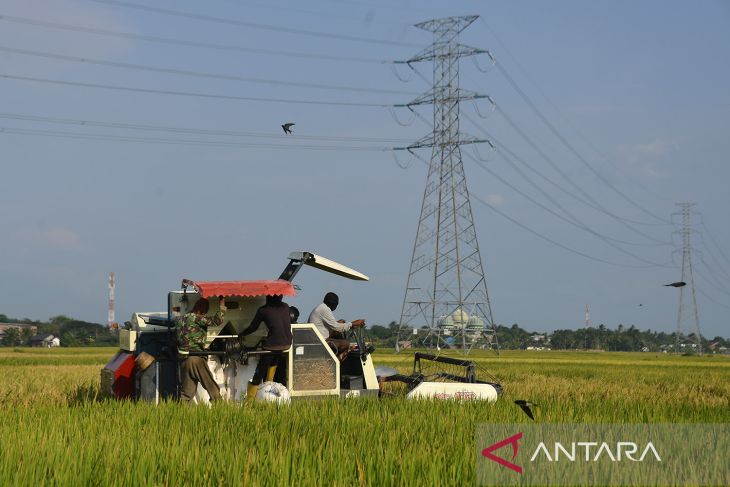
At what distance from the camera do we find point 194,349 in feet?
44.6

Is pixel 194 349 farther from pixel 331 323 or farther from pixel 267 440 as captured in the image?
pixel 267 440

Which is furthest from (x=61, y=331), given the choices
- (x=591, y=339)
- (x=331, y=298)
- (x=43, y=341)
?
(x=331, y=298)

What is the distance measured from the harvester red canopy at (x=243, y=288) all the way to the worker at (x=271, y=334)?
0.16m

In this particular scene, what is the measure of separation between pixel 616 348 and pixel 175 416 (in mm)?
A: 188068

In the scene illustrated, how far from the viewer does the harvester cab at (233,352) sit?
1396 cm

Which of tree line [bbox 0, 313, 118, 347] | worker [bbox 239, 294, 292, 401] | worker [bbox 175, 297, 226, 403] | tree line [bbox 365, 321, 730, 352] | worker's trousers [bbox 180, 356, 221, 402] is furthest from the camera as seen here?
tree line [bbox 365, 321, 730, 352]

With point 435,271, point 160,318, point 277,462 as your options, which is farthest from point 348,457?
point 435,271

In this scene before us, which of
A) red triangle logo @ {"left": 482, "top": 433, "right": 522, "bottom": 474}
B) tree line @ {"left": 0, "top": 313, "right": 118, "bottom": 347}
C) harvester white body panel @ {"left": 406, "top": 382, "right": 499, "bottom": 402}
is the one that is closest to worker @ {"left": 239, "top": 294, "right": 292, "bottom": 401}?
harvester white body panel @ {"left": 406, "top": 382, "right": 499, "bottom": 402}

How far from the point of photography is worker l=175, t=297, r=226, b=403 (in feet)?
44.5

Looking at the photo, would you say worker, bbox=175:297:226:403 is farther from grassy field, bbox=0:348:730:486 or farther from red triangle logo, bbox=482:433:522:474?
red triangle logo, bbox=482:433:522:474

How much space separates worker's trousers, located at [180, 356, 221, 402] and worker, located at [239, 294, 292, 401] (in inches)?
21.7

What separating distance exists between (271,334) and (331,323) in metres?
1.44

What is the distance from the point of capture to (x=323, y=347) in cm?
1451

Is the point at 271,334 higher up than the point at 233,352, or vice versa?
the point at 271,334
